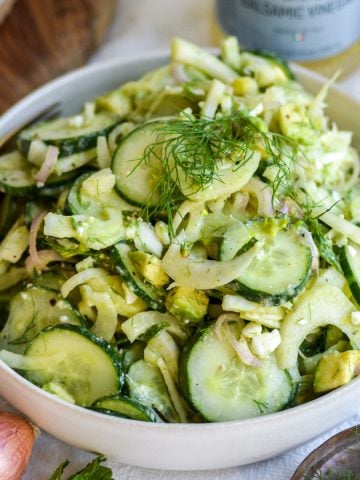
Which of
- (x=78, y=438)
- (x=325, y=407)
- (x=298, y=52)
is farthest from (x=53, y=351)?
(x=298, y=52)

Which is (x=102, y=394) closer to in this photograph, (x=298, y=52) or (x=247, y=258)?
(x=247, y=258)

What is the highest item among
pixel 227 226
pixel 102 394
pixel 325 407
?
pixel 227 226

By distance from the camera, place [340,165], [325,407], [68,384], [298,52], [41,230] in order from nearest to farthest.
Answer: [325,407] → [68,384] → [41,230] → [340,165] → [298,52]

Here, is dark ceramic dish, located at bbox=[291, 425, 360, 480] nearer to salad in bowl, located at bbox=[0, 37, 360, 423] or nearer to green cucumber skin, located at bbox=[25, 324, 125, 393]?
salad in bowl, located at bbox=[0, 37, 360, 423]

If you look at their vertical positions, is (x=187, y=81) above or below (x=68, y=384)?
above

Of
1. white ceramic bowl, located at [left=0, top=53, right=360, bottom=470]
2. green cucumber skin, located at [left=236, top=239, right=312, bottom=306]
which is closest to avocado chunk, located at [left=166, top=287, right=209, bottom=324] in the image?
green cucumber skin, located at [left=236, top=239, right=312, bottom=306]

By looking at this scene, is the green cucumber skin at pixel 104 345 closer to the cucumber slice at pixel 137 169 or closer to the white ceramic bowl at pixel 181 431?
the white ceramic bowl at pixel 181 431

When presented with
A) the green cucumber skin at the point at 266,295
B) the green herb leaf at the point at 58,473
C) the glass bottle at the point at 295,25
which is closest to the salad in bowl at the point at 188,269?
the green cucumber skin at the point at 266,295
